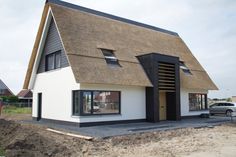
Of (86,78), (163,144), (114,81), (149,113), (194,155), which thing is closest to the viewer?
(194,155)

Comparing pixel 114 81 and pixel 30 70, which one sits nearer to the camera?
pixel 114 81

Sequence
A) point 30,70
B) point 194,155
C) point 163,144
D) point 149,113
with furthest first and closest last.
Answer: point 30,70
point 149,113
point 163,144
point 194,155

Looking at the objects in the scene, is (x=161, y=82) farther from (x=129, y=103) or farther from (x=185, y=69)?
(x=185, y=69)

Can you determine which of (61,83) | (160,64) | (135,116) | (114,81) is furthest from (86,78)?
(160,64)

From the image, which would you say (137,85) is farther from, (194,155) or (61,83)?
(194,155)

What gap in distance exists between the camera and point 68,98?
1661cm

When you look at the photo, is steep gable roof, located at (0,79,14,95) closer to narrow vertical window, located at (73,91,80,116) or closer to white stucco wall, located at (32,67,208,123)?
white stucco wall, located at (32,67,208,123)

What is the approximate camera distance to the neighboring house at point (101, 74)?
1586 centimetres

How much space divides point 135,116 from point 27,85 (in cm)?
954

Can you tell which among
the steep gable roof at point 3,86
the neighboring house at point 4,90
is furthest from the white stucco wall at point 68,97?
the steep gable roof at point 3,86

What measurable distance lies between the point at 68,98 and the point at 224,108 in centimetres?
1836

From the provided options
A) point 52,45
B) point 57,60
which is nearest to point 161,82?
point 57,60

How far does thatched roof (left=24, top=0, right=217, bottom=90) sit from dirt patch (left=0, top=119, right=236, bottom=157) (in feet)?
14.7

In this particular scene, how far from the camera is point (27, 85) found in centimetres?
2156
